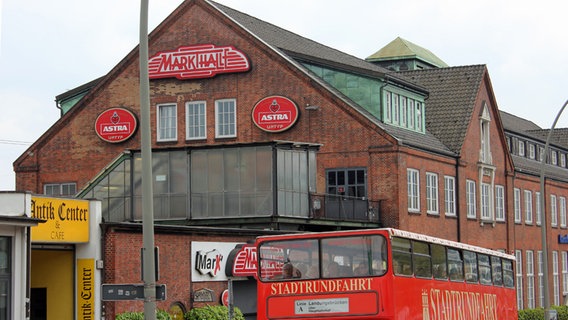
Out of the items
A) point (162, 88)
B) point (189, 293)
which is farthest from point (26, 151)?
point (189, 293)

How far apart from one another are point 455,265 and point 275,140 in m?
17.1

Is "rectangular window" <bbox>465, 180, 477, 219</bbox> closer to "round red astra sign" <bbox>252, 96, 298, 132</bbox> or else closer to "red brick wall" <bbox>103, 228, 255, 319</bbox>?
"round red astra sign" <bbox>252, 96, 298, 132</bbox>

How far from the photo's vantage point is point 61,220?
27000mm

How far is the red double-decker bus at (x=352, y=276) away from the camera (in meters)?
21.2

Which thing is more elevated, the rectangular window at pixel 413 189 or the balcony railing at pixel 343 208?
the rectangular window at pixel 413 189

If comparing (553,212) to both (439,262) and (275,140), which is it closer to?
(275,140)

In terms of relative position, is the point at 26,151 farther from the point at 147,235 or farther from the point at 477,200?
the point at 147,235

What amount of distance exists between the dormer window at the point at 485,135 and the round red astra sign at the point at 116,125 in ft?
55.9

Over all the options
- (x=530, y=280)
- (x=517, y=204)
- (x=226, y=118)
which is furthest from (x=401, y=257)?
(x=530, y=280)

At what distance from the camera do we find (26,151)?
52.2m

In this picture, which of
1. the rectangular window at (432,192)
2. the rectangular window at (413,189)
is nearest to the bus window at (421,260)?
the rectangular window at (413,189)

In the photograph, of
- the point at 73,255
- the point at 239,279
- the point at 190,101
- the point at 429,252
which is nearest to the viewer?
the point at 429,252

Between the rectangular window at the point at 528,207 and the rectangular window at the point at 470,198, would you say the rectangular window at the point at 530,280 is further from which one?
the rectangular window at the point at 470,198

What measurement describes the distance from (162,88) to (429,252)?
28122mm
